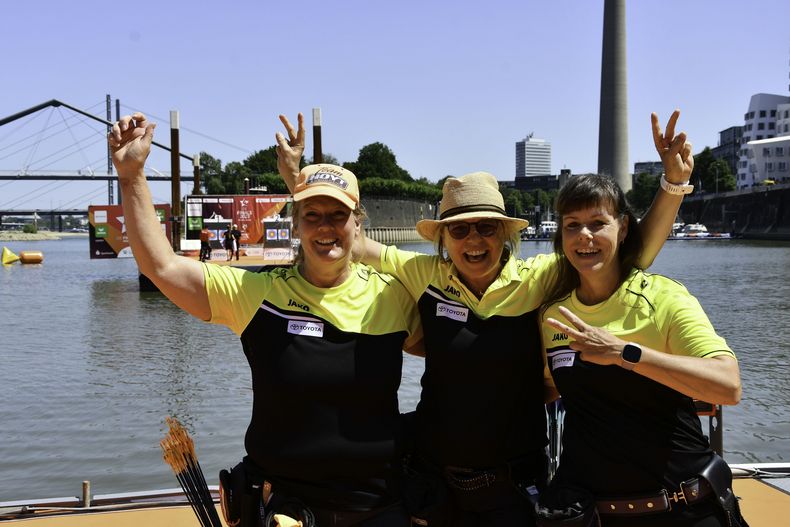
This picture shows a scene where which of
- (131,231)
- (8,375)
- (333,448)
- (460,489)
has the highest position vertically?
(131,231)

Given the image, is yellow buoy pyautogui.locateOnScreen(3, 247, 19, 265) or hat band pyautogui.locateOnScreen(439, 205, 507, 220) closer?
hat band pyautogui.locateOnScreen(439, 205, 507, 220)

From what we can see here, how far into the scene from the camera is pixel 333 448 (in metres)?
2.67

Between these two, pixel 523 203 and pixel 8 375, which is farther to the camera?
pixel 523 203

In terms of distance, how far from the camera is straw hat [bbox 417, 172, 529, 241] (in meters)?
3.14

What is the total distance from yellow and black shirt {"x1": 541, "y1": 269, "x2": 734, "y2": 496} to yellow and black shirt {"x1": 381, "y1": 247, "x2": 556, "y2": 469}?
0.27 m

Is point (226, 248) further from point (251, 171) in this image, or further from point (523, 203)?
point (523, 203)

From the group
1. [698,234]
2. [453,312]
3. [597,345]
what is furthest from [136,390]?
[698,234]

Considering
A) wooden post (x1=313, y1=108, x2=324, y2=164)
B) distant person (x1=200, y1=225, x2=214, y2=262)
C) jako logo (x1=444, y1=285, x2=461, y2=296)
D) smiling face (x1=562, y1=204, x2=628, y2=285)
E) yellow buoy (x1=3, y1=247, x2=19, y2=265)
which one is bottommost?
yellow buoy (x1=3, y1=247, x2=19, y2=265)

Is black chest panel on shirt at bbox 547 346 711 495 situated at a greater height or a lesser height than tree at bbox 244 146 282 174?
lesser

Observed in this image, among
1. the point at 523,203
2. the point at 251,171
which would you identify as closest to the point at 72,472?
the point at 251,171

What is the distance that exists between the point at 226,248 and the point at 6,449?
19.8 meters

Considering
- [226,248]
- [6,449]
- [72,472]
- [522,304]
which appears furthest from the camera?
[226,248]

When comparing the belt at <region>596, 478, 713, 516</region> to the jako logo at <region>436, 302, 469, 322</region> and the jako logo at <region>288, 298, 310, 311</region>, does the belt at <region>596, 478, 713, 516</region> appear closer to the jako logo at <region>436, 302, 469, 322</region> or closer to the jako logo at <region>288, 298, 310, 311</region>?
the jako logo at <region>436, 302, 469, 322</region>

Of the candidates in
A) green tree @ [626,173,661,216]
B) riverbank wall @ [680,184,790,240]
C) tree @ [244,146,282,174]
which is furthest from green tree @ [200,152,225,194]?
riverbank wall @ [680,184,790,240]
